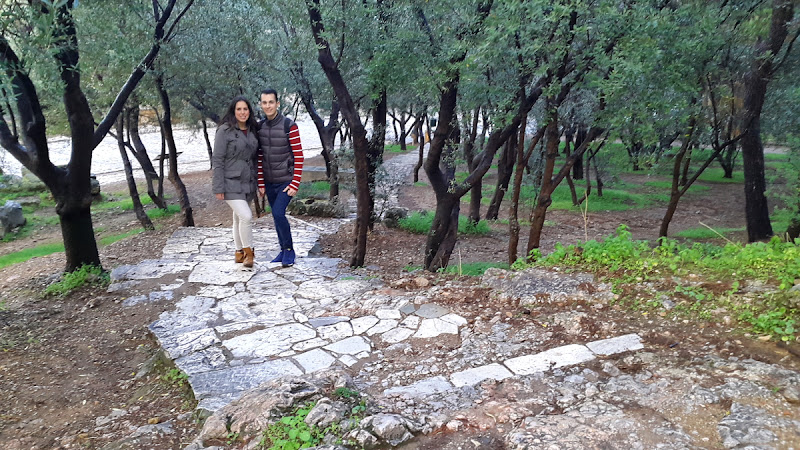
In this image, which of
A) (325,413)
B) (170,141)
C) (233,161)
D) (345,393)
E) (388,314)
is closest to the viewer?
(325,413)

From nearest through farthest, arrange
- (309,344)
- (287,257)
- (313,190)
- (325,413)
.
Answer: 1. (325,413)
2. (309,344)
3. (287,257)
4. (313,190)

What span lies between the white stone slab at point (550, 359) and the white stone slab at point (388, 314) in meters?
1.36

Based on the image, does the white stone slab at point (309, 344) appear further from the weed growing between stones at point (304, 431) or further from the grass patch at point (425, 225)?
the grass patch at point (425, 225)

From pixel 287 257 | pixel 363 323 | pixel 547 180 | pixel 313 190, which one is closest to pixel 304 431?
pixel 363 323

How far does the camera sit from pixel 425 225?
41.9 ft

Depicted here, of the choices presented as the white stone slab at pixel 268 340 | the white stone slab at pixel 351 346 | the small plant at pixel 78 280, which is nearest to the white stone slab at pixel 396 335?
the white stone slab at pixel 351 346

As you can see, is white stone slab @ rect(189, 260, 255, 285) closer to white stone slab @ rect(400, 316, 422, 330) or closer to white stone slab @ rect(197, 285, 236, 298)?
white stone slab @ rect(197, 285, 236, 298)

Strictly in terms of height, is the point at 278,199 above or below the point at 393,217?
above

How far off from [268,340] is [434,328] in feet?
4.97

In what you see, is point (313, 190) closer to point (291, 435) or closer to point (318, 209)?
point (318, 209)

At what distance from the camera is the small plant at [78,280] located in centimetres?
660

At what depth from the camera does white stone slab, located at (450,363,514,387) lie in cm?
374

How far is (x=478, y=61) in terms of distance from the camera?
644 centimetres

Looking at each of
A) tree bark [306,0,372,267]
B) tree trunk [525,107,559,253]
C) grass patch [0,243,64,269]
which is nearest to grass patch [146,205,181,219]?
grass patch [0,243,64,269]
